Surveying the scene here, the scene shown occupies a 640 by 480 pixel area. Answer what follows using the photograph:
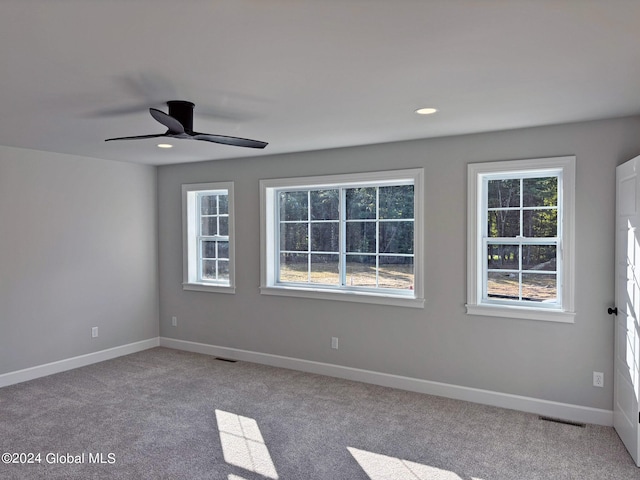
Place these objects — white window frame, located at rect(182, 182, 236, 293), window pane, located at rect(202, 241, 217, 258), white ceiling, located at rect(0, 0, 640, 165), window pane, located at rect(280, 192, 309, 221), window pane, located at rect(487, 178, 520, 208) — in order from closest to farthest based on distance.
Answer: white ceiling, located at rect(0, 0, 640, 165), window pane, located at rect(487, 178, 520, 208), window pane, located at rect(280, 192, 309, 221), white window frame, located at rect(182, 182, 236, 293), window pane, located at rect(202, 241, 217, 258)

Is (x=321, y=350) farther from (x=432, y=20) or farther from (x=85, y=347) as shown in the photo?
(x=432, y=20)

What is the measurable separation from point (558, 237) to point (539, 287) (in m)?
0.46

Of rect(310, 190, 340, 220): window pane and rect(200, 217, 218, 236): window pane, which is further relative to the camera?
rect(200, 217, 218, 236): window pane

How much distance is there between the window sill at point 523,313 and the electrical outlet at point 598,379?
1.48 feet

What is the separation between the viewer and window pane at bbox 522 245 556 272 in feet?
13.4

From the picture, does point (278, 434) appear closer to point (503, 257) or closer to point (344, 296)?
point (344, 296)

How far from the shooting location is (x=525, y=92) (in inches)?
118

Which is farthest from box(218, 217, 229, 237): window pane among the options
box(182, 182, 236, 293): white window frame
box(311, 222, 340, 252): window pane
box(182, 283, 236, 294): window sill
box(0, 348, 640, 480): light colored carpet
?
box(0, 348, 640, 480): light colored carpet

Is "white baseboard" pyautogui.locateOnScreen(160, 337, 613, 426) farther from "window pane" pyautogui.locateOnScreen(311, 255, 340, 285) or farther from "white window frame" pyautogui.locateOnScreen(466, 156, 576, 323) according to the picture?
"window pane" pyautogui.locateOnScreen(311, 255, 340, 285)

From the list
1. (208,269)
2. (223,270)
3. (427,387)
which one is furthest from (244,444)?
(208,269)

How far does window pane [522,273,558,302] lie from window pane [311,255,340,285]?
76.5 inches

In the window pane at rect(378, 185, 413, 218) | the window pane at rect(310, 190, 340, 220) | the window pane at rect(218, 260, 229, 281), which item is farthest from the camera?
the window pane at rect(218, 260, 229, 281)

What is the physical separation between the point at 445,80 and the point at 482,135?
1651mm

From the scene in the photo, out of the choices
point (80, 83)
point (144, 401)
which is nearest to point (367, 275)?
point (144, 401)
